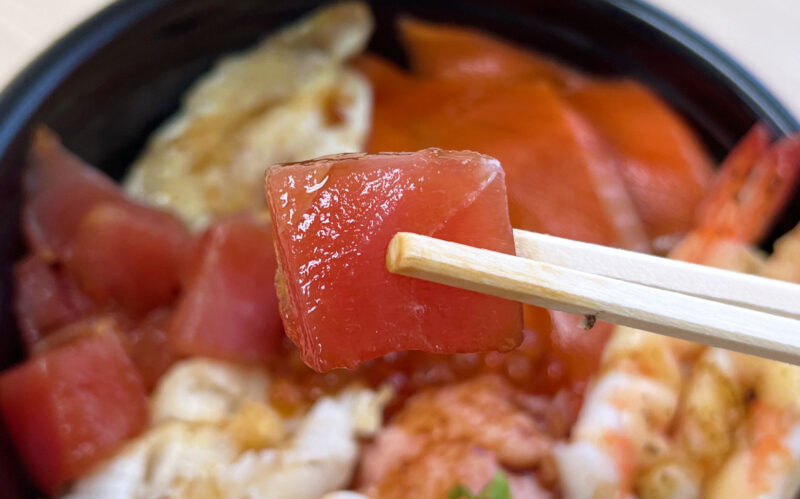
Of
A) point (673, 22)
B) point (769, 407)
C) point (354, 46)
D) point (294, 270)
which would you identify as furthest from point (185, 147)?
point (769, 407)

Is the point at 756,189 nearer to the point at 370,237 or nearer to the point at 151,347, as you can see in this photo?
the point at 370,237

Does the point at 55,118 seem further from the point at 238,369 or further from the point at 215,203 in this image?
the point at 238,369

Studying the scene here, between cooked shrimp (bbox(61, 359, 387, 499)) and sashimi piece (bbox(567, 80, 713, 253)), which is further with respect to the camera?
sashimi piece (bbox(567, 80, 713, 253))

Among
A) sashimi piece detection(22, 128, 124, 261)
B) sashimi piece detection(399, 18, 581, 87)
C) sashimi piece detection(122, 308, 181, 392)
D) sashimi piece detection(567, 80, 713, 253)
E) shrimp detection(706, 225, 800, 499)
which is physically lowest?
shrimp detection(706, 225, 800, 499)

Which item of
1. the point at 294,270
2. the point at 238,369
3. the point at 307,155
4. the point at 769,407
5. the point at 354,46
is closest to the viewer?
the point at 294,270

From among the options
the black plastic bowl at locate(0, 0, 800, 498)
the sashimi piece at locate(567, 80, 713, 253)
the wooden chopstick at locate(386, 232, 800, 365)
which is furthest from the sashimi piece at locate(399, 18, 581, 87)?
the wooden chopstick at locate(386, 232, 800, 365)

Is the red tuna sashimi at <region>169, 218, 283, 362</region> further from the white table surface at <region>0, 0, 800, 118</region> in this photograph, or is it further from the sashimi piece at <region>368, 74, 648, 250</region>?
the white table surface at <region>0, 0, 800, 118</region>

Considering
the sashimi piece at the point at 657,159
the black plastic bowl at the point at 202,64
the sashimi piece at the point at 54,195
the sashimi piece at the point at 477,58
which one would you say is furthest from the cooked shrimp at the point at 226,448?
the sashimi piece at the point at 477,58
